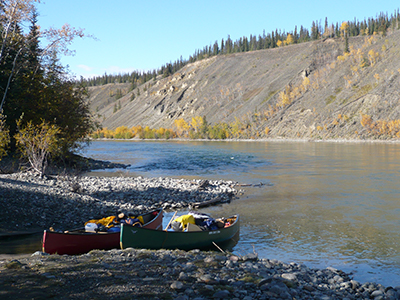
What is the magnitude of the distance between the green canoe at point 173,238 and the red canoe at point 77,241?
51 centimetres

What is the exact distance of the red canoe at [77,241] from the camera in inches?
385

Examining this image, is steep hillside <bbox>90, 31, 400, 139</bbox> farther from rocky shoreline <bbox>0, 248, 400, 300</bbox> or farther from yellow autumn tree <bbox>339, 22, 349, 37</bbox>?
rocky shoreline <bbox>0, 248, 400, 300</bbox>

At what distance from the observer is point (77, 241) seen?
10.1m

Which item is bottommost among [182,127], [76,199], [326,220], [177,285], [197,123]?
[326,220]

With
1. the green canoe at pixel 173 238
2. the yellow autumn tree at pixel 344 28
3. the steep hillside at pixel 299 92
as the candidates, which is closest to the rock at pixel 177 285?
the green canoe at pixel 173 238

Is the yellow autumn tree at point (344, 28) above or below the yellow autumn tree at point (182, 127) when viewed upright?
above

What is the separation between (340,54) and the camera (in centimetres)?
14838

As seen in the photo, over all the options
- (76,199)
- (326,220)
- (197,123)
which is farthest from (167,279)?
(197,123)

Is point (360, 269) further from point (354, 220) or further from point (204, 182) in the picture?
point (204, 182)

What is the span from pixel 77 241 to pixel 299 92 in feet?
421

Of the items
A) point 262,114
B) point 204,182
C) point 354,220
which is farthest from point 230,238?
point 262,114

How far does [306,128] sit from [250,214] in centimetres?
9767

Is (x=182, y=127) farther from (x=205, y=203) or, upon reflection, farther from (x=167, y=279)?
(x=167, y=279)

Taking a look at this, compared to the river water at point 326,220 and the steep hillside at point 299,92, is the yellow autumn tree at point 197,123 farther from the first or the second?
the river water at point 326,220
